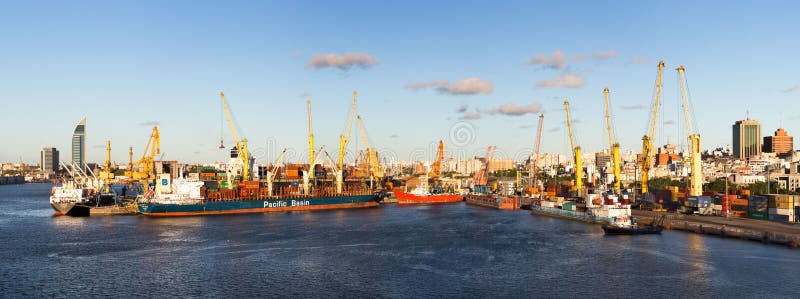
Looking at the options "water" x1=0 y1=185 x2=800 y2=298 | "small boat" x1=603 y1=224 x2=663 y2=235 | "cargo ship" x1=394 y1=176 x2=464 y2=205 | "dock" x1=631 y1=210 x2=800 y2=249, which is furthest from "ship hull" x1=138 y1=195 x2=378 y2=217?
"small boat" x1=603 y1=224 x2=663 y2=235

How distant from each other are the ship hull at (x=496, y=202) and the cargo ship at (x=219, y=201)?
98.0ft

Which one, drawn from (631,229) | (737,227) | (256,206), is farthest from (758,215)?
(256,206)

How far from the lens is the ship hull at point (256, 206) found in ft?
306

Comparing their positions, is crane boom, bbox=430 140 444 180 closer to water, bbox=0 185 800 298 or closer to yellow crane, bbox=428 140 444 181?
yellow crane, bbox=428 140 444 181

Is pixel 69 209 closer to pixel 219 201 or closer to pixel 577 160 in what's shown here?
pixel 219 201

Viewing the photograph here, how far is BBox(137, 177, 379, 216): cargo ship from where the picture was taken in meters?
94.4

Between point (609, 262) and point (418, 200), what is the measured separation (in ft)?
301

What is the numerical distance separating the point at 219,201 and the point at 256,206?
21.8 ft

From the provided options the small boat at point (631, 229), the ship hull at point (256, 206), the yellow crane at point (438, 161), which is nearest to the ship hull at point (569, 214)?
the small boat at point (631, 229)

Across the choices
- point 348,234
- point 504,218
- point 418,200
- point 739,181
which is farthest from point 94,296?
point 739,181

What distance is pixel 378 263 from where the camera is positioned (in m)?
49.3

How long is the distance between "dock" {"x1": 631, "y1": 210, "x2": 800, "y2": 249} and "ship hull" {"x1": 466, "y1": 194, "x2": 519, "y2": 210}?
132 ft

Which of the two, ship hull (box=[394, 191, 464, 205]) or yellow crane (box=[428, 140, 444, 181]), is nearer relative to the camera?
ship hull (box=[394, 191, 464, 205])

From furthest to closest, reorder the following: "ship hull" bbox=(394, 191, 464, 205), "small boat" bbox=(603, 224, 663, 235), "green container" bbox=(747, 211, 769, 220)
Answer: "ship hull" bbox=(394, 191, 464, 205), "green container" bbox=(747, 211, 769, 220), "small boat" bbox=(603, 224, 663, 235)
